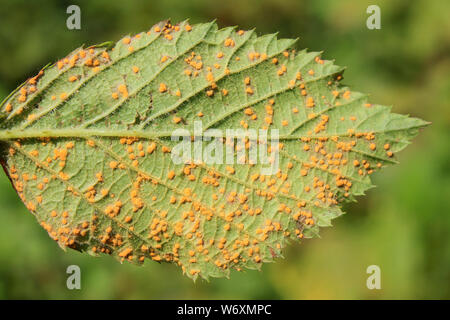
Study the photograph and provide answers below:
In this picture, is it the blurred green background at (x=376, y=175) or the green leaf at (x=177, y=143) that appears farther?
the blurred green background at (x=376, y=175)

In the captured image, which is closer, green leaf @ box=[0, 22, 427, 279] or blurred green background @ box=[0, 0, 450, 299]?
green leaf @ box=[0, 22, 427, 279]

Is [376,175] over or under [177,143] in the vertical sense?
over

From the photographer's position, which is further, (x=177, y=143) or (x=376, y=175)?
(x=376, y=175)

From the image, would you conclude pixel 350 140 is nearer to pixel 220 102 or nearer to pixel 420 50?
pixel 220 102

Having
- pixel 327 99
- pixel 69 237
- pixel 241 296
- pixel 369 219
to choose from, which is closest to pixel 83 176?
pixel 69 237
